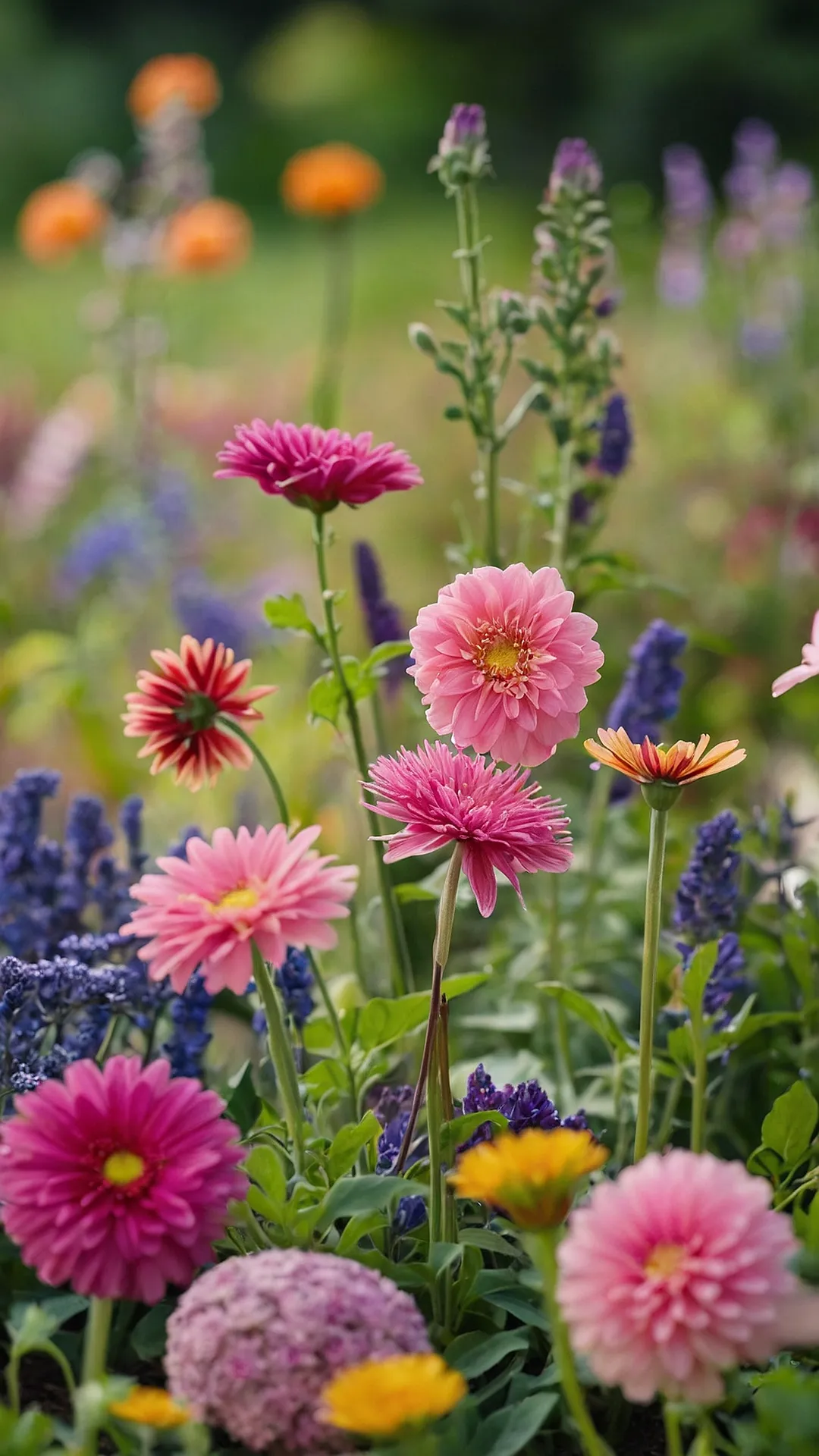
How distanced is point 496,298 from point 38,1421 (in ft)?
2.76

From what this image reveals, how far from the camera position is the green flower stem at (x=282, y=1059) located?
0.81m

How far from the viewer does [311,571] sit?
333 cm

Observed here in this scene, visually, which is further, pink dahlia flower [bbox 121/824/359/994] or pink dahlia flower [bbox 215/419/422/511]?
pink dahlia flower [bbox 215/419/422/511]

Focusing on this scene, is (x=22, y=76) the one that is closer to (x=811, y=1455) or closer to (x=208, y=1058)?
(x=208, y=1058)

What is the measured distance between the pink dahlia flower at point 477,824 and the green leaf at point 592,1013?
201mm

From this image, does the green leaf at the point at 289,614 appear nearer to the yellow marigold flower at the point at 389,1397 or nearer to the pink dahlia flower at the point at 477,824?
the pink dahlia flower at the point at 477,824

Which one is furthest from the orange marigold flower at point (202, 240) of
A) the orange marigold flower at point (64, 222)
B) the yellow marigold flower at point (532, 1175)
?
the yellow marigold flower at point (532, 1175)

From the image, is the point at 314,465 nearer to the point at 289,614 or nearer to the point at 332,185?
the point at 289,614

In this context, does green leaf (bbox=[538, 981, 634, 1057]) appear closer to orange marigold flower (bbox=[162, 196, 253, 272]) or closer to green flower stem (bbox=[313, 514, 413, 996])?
green flower stem (bbox=[313, 514, 413, 996])

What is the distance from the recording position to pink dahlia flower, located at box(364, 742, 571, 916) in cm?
81

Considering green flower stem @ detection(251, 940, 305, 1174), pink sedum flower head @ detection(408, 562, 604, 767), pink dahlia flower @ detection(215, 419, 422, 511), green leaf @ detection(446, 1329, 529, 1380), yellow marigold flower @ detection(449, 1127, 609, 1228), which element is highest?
pink dahlia flower @ detection(215, 419, 422, 511)

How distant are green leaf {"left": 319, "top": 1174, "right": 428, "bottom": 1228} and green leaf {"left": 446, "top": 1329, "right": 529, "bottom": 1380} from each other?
91 millimetres

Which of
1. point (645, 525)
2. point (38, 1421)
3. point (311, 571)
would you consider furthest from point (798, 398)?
point (38, 1421)

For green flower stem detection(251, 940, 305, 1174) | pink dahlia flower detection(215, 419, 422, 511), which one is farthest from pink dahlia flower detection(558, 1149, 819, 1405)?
pink dahlia flower detection(215, 419, 422, 511)
